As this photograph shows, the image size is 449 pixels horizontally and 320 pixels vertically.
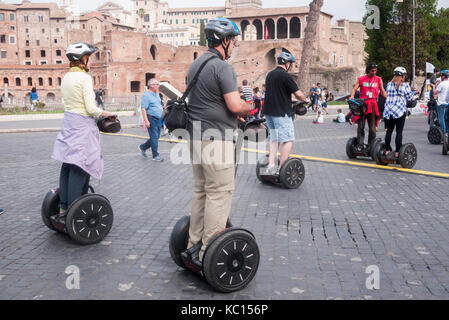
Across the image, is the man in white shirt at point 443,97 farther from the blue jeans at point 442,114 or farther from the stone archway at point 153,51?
the stone archway at point 153,51

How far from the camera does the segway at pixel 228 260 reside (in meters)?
3.51

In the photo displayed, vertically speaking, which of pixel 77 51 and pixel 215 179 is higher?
pixel 77 51

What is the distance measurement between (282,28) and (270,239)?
7834 cm

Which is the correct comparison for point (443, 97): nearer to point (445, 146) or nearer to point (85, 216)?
point (445, 146)

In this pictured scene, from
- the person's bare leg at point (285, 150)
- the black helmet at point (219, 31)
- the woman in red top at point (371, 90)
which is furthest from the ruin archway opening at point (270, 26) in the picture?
the black helmet at point (219, 31)

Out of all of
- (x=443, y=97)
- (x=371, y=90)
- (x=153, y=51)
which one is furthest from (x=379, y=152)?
(x=153, y=51)

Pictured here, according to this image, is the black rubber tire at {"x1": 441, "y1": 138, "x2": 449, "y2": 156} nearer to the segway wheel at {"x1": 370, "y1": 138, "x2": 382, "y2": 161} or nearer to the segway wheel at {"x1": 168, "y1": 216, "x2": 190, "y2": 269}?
the segway wheel at {"x1": 370, "y1": 138, "x2": 382, "y2": 161}

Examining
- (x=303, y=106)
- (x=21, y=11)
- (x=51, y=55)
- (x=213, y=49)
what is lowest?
(x=303, y=106)

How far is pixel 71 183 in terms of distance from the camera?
476 centimetres
